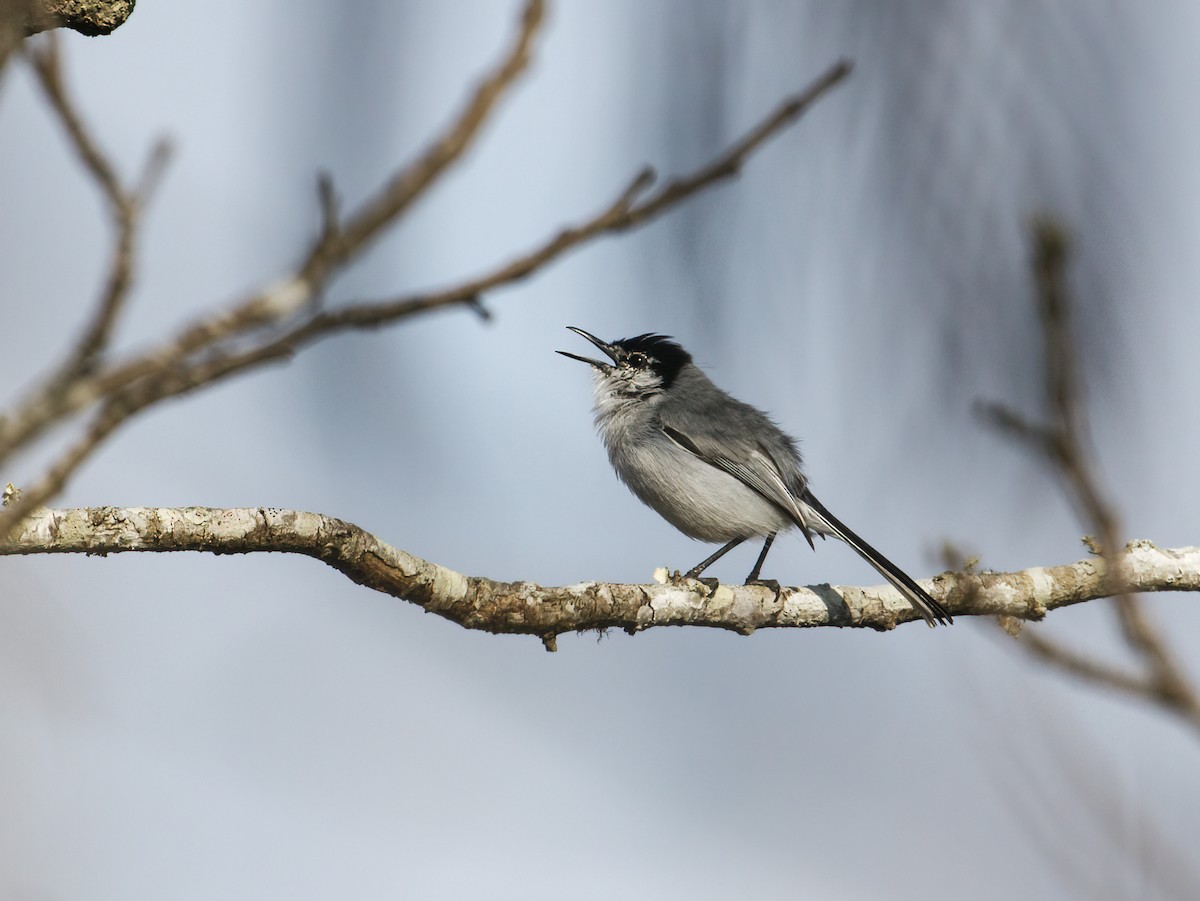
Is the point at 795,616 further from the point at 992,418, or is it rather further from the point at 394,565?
the point at 992,418

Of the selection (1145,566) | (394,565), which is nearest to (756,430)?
(1145,566)

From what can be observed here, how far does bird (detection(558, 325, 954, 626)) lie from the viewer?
6.21 m

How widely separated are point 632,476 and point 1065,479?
556 cm

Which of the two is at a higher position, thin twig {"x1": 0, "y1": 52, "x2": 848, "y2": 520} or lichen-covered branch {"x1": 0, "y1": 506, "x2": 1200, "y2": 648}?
lichen-covered branch {"x1": 0, "y1": 506, "x2": 1200, "y2": 648}

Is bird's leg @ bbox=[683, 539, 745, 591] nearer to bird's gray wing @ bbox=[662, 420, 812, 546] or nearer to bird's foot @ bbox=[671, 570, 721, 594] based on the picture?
bird's gray wing @ bbox=[662, 420, 812, 546]

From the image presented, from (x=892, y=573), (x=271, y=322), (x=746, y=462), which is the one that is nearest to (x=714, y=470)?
Answer: (x=746, y=462)

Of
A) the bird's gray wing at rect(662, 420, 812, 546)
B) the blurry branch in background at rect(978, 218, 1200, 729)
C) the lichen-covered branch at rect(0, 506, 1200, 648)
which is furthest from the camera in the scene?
the bird's gray wing at rect(662, 420, 812, 546)

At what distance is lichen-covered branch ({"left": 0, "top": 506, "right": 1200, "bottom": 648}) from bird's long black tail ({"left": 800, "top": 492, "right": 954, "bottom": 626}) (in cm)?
4

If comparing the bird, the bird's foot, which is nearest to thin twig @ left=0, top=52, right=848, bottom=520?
the bird's foot

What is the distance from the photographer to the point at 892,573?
491cm

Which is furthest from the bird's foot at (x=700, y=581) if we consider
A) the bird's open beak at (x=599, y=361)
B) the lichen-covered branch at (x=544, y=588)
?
the bird's open beak at (x=599, y=361)

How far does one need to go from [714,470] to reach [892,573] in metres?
1.58

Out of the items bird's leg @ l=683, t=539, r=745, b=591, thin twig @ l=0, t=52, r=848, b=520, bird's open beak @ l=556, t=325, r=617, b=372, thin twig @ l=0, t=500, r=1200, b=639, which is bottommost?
thin twig @ l=0, t=52, r=848, b=520

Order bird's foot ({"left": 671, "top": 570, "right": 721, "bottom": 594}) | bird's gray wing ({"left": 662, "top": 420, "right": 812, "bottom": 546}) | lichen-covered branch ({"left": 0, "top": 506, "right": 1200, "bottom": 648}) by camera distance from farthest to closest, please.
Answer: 1. bird's gray wing ({"left": 662, "top": 420, "right": 812, "bottom": 546})
2. bird's foot ({"left": 671, "top": 570, "right": 721, "bottom": 594})
3. lichen-covered branch ({"left": 0, "top": 506, "right": 1200, "bottom": 648})
